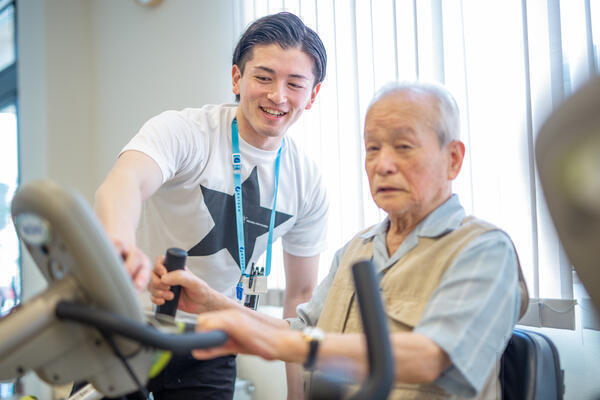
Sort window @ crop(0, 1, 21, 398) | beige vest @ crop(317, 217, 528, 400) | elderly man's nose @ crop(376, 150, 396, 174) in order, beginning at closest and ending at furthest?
1. beige vest @ crop(317, 217, 528, 400)
2. elderly man's nose @ crop(376, 150, 396, 174)
3. window @ crop(0, 1, 21, 398)

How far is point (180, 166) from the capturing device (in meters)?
1.61

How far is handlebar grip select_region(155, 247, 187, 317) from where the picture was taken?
1169 millimetres

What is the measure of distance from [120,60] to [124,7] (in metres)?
0.35

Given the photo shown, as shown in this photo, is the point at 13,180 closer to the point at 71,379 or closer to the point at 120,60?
the point at 120,60

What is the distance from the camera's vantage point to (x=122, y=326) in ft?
2.35

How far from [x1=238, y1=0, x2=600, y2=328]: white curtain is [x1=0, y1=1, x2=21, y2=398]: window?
3.11 m

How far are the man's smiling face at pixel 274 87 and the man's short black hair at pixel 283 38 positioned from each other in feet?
0.06

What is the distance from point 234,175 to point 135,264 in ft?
2.92

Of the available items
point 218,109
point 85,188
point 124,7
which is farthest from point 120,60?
point 218,109

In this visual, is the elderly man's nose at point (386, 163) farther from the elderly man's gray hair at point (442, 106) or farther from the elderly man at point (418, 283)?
the elderly man's gray hair at point (442, 106)

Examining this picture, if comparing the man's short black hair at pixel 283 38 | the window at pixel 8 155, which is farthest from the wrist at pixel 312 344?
the window at pixel 8 155

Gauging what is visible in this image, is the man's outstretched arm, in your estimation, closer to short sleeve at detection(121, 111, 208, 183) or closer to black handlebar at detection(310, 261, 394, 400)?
short sleeve at detection(121, 111, 208, 183)

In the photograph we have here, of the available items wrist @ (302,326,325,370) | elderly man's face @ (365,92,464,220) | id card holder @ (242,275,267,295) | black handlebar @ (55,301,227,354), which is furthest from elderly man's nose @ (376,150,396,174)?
id card holder @ (242,275,267,295)

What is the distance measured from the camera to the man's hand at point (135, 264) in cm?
88
